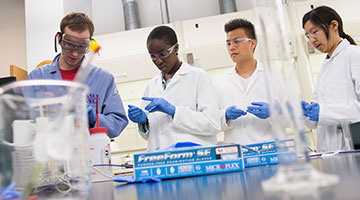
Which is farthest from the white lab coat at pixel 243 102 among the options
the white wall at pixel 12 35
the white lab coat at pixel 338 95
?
the white wall at pixel 12 35

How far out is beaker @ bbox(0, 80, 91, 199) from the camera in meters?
0.41

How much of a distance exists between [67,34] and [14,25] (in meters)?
2.95

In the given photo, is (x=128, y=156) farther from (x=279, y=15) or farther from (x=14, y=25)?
(x=279, y=15)

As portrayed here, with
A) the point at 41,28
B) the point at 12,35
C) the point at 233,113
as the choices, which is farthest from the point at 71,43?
the point at 12,35

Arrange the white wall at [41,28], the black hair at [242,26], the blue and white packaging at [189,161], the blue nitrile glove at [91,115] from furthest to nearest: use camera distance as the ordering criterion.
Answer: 1. the white wall at [41,28]
2. the black hair at [242,26]
3. the blue nitrile glove at [91,115]
4. the blue and white packaging at [189,161]

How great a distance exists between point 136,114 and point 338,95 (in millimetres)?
1077

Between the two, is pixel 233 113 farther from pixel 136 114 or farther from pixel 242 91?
pixel 136 114

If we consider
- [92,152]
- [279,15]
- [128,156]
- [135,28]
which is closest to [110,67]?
[135,28]

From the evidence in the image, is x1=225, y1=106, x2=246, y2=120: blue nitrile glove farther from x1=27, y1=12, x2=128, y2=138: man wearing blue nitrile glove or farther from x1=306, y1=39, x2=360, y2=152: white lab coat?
x1=27, y1=12, x2=128, y2=138: man wearing blue nitrile glove

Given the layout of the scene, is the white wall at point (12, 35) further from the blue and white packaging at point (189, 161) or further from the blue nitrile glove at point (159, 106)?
the blue and white packaging at point (189, 161)

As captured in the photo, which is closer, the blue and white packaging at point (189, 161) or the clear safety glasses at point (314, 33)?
the blue and white packaging at point (189, 161)

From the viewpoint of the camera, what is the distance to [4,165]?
17.7 inches

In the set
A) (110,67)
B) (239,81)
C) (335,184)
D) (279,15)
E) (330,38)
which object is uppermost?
(110,67)

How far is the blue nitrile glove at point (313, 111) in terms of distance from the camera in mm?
1573
